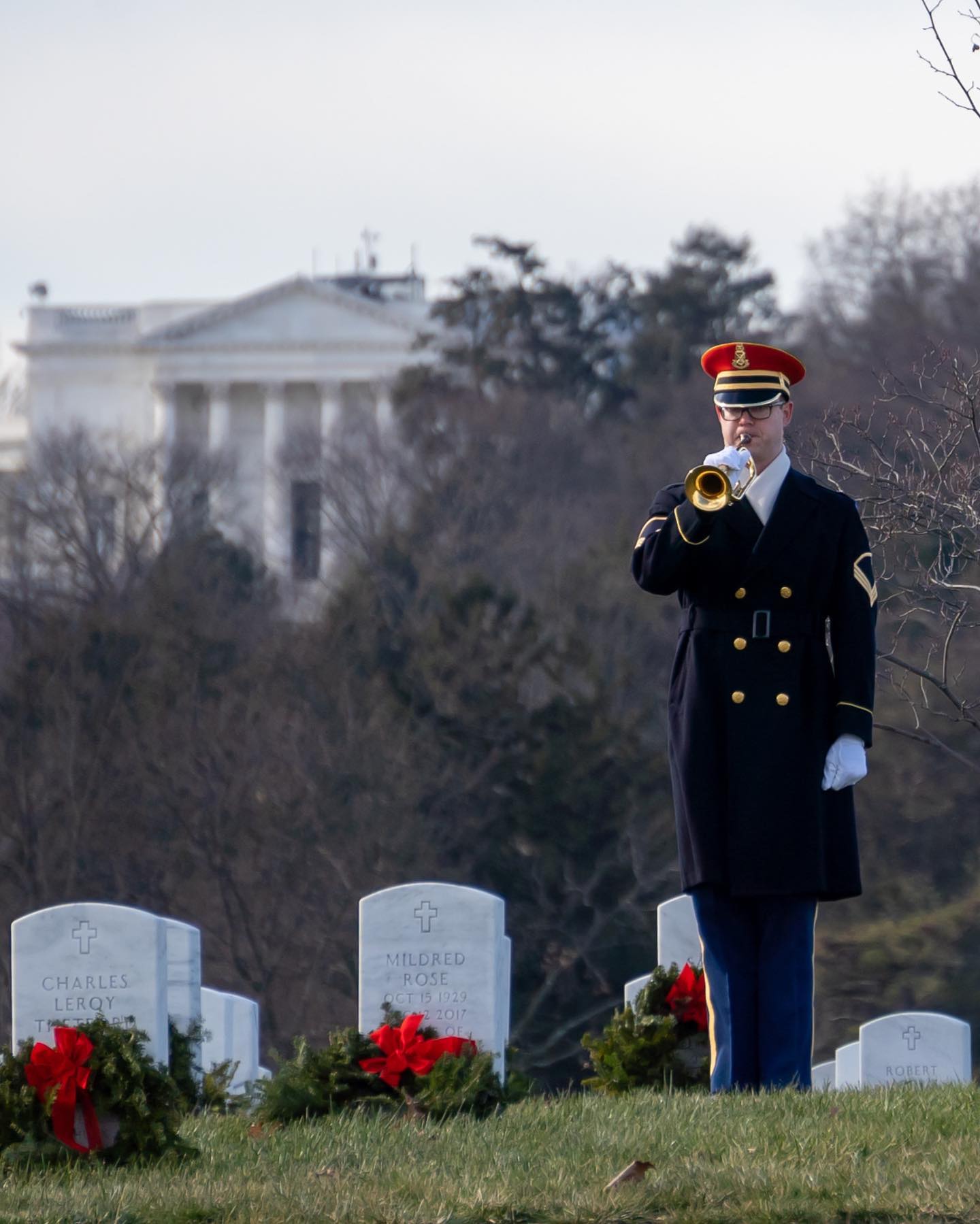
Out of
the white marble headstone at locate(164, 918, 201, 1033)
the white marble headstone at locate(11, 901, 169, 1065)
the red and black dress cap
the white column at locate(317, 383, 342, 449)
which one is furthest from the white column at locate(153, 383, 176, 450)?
the red and black dress cap

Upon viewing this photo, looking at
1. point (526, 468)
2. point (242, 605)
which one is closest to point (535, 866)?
point (242, 605)

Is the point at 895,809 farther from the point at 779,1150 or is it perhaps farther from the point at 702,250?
the point at 779,1150

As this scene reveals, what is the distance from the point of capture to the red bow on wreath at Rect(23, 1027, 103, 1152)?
252 inches

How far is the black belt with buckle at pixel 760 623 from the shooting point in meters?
6.50

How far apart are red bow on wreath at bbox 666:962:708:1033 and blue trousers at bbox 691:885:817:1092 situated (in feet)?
5.30

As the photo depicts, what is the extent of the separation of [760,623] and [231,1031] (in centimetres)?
659

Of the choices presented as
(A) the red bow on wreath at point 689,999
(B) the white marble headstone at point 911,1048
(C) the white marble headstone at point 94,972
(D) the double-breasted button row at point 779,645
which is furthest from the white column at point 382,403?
(D) the double-breasted button row at point 779,645

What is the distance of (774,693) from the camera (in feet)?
21.2

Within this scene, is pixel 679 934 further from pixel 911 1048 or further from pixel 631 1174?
pixel 631 1174

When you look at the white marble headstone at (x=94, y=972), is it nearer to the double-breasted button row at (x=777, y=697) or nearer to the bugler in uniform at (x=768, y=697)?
the bugler in uniform at (x=768, y=697)

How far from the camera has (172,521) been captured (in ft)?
153

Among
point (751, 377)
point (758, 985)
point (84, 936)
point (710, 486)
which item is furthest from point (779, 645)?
point (84, 936)

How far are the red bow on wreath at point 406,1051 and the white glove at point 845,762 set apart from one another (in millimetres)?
1891

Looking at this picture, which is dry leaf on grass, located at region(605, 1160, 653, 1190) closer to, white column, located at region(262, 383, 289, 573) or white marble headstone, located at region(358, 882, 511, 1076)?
white marble headstone, located at region(358, 882, 511, 1076)
